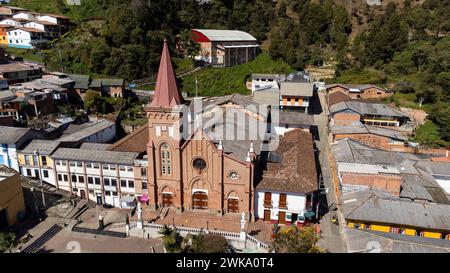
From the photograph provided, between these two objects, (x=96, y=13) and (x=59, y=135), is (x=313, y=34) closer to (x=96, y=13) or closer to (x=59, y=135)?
(x=96, y=13)

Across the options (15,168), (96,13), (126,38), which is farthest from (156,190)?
(96,13)

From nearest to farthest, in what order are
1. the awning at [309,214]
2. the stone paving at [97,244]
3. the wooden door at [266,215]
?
the stone paving at [97,244], the awning at [309,214], the wooden door at [266,215]

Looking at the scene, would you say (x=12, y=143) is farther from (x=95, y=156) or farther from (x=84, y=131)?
(x=95, y=156)

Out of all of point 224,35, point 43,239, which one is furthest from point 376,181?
point 224,35

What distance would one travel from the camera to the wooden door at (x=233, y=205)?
3253 cm

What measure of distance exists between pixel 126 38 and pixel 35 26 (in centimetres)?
2492

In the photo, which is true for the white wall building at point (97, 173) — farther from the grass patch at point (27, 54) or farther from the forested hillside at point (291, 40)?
the grass patch at point (27, 54)

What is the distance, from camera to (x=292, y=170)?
111 feet

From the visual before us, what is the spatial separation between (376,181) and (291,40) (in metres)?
57.9

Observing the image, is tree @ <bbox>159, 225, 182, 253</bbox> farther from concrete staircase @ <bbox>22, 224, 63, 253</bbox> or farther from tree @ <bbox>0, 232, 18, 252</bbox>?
tree @ <bbox>0, 232, 18, 252</bbox>

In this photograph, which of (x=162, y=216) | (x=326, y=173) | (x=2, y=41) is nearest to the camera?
(x=162, y=216)

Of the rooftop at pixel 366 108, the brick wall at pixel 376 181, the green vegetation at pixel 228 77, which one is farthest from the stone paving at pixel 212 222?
the green vegetation at pixel 228 77

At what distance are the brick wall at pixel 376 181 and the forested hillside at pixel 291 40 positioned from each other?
2124 cm

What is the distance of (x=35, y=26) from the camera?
7850 centimetres
